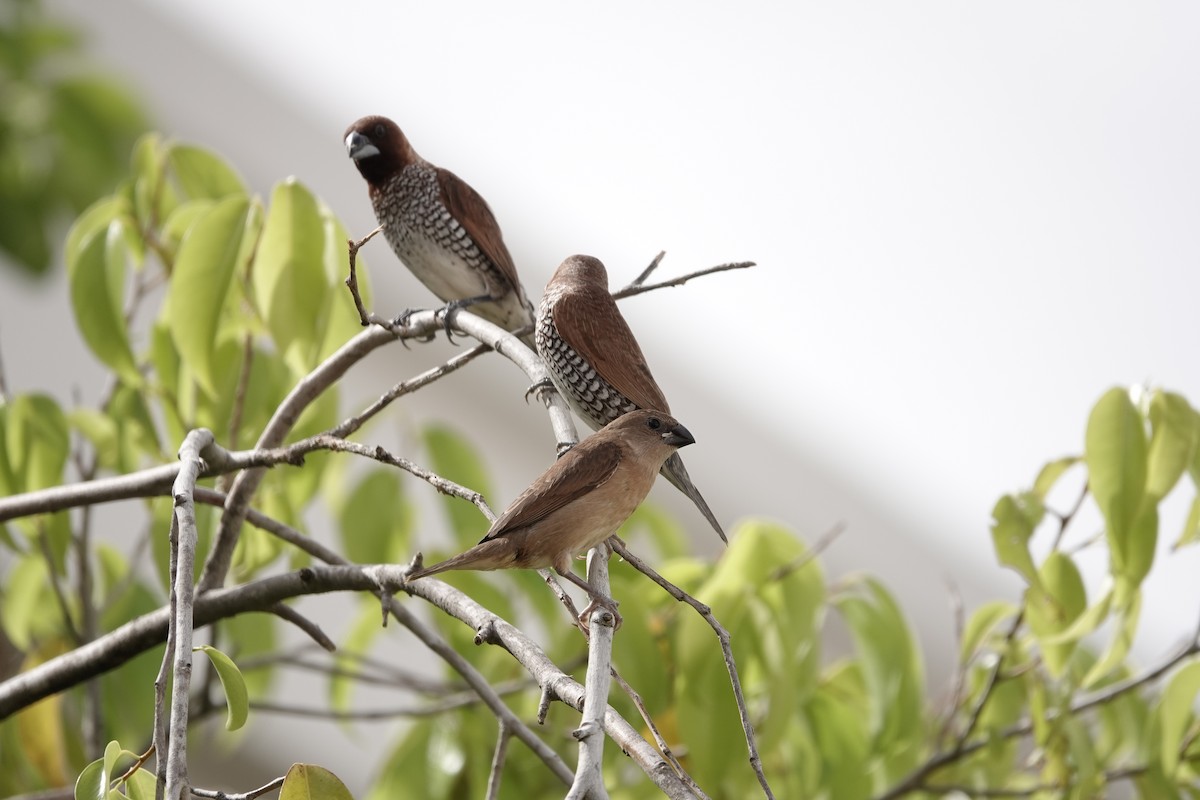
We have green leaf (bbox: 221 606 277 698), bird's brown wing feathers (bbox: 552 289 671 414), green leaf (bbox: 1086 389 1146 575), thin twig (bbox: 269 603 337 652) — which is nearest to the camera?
thin twig (bbox: 269 603 337 652)

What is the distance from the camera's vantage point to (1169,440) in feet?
7.17

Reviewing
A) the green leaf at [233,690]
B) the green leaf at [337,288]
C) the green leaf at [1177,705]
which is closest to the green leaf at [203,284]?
the green leaf at [337,288]

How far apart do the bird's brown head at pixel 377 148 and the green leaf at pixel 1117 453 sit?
5.27 feet

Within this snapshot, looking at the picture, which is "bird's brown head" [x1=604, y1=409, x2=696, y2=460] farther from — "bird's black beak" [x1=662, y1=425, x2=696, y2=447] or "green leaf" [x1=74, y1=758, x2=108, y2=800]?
"green leaf" [x1=74, y1=758, x2=108, y2=800]

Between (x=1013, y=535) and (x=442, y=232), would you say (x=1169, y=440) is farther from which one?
(x=442, y=232)

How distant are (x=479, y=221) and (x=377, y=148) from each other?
0.96ft

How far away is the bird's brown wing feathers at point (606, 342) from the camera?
6.23ft

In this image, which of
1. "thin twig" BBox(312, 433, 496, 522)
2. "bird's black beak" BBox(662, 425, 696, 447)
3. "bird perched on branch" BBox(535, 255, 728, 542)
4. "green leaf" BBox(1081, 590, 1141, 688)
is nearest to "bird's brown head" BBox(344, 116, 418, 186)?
"bird perched on branch" BBox(535, 255, 728, 542)

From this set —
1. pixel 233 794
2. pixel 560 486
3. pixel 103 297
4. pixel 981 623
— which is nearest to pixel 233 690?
pixel 233 794

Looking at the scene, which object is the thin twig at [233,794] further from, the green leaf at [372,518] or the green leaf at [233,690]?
the green leaf at [372,518]

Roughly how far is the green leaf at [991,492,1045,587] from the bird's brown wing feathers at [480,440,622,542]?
2.98 ft

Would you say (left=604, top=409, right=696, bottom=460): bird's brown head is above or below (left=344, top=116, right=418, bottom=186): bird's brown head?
below

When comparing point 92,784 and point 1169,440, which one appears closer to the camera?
point 92,784

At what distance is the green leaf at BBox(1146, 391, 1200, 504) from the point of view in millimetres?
2176
